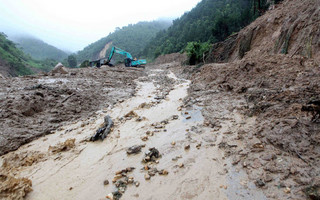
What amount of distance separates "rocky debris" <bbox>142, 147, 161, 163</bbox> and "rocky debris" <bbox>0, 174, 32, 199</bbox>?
1850 millimetres

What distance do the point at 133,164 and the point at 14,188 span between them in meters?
1.79

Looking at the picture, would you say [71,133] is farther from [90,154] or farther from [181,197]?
[181,197]


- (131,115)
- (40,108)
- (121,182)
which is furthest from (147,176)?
(40,108)

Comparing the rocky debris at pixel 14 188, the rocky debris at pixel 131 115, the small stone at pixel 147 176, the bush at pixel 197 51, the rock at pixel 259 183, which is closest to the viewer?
the rock at pixel 259 183

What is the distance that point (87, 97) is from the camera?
7.14 meters

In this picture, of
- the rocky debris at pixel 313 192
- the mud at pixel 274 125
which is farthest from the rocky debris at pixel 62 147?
the rocky debris at pixel 313 192

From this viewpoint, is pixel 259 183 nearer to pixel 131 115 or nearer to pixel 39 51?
pixel 131 115

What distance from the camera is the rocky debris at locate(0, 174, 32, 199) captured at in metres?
2.30

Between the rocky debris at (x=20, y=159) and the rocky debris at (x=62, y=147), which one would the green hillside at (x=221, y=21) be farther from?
the rocky debris at (x=20, y=159)

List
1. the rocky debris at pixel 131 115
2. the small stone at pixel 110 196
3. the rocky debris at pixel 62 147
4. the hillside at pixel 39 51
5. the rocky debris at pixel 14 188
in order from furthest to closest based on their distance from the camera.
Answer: the hillside at pixel 39 51, the rocky debris at pixel 131 115, the rocky debris at pixel 62 147, the rocky debris at pixel 14 188, the small stone at pixel 110 196

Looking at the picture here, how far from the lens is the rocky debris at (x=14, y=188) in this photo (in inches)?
90.7

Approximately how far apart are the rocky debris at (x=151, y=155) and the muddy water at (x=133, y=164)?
0.11 m

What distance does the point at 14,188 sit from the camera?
7.80 feet

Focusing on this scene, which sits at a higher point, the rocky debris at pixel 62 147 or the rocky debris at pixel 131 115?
the rocky debris at pixel 131 115
